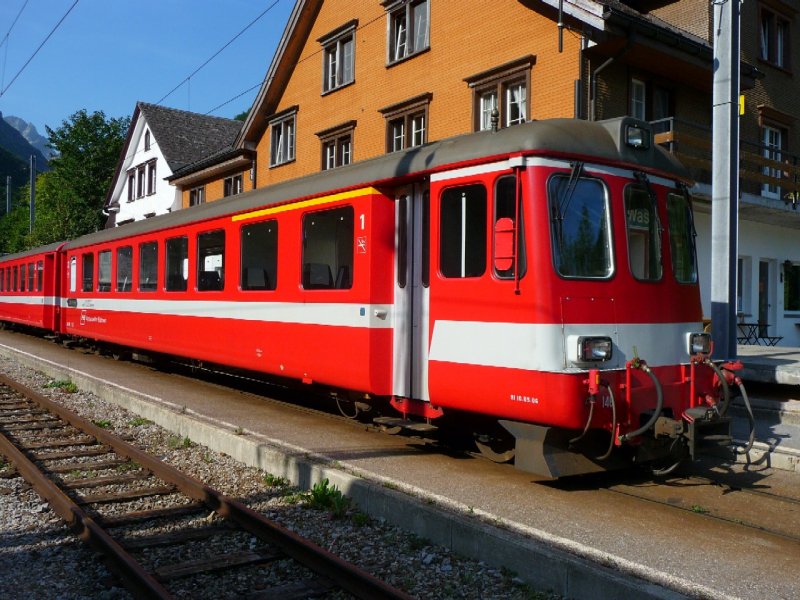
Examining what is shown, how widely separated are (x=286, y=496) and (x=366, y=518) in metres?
1.00

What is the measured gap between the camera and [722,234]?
916 cm

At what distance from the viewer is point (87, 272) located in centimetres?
1708

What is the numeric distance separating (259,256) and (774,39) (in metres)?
14.9

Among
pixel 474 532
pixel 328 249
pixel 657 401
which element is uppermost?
pixel 328 249

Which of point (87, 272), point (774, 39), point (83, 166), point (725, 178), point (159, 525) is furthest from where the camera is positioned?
point (83, 166)

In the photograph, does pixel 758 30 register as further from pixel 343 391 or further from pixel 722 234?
pixel 343 391

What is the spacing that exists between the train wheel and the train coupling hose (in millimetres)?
1207

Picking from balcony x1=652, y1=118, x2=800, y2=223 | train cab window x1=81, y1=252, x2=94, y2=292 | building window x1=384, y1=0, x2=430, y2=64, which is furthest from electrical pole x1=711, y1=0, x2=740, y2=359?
train cab window x1=81, y1=252, x2=94, y2=292

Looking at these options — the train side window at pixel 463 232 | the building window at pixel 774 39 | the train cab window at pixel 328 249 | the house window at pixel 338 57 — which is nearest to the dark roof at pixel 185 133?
the house window at pixel 338 57

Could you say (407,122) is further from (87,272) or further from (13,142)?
(13,142)

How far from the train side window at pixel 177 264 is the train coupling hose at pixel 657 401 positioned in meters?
7.77

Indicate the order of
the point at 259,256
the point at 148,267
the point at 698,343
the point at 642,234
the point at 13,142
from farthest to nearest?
the point at 13,142 < the point at 148,267 < the point at 259,256 < the point at 698,343 < the point at 642,234

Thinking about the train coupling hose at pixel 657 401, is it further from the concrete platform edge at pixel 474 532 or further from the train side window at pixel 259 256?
the train side window at pixel 259 256

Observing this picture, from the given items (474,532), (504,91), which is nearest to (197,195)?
(504,91)
